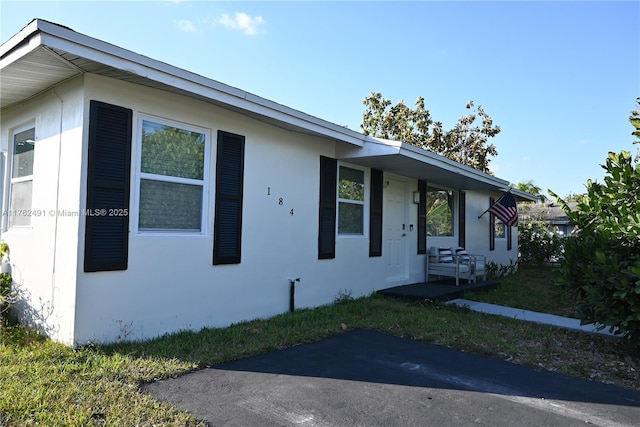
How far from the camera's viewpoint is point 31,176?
4750 mm

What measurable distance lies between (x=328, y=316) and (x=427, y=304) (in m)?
2.07

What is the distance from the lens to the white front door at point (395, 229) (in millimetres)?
8216

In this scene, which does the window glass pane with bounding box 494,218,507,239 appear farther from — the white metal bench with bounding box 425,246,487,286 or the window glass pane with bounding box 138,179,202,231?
the window glass pane with bounding box 138,179,202,231

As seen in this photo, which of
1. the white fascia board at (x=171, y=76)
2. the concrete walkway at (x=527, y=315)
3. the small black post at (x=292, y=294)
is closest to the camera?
the white fascia board at (x=171, y=76)

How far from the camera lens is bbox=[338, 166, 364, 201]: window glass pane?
23.6 feet

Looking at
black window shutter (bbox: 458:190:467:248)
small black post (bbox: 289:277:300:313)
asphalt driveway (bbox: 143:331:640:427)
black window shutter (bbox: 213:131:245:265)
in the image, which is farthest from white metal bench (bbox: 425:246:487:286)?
black window shutter (bbox: 213:131:245:265)

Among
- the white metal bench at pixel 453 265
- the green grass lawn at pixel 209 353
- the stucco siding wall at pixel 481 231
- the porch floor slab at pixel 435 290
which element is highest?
the stucco siding wall at pixel 481 231

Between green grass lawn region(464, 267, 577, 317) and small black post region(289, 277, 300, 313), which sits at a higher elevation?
small black post region(289, 277, 300, 313)

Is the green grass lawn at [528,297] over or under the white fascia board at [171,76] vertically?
under

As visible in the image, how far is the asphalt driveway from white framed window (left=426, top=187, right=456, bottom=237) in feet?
18.6

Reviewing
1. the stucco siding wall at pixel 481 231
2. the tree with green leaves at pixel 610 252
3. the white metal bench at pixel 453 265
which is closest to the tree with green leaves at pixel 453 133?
the stucco siding wall at pixel 481 231

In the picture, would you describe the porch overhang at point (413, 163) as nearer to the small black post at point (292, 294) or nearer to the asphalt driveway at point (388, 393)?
the small black post at point (292, 294)

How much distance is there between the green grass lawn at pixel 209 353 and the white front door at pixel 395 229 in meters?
1.54

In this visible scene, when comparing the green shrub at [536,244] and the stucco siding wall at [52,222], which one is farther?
the green shrub at [536,244]
